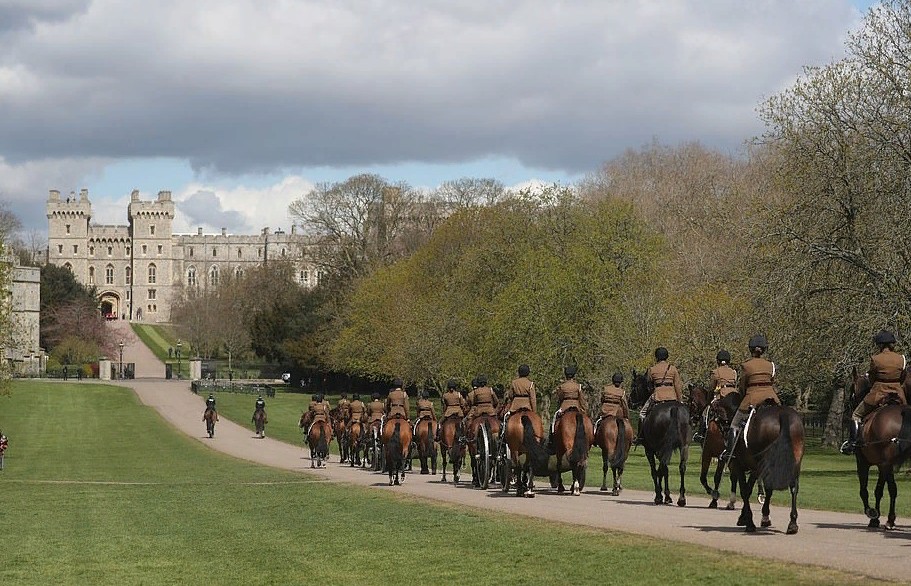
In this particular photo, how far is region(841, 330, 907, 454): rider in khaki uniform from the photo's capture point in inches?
687

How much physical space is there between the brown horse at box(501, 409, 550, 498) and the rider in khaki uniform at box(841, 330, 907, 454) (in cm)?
729

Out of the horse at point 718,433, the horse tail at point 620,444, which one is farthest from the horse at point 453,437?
the horse at point 718,433

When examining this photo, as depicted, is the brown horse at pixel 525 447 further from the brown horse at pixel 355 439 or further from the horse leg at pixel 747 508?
the brown horse at pixel 355 439

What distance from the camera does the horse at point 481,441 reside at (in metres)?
26.2

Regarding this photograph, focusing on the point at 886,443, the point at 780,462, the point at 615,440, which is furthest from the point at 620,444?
the point at 780,462

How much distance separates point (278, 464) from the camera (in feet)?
137

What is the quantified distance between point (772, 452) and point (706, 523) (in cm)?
223

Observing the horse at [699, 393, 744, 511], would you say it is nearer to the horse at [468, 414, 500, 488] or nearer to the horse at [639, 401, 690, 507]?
the horse at [639, 401, 690, 507]

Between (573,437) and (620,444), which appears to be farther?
(620,444)

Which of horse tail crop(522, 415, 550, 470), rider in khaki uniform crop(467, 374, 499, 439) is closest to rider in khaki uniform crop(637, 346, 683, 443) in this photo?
horse tail crop(522, 415, 550, 470)

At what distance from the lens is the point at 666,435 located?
22453mm

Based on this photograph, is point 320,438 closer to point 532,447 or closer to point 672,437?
point 532,447

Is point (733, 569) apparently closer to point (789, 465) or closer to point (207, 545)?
point (789, 465)

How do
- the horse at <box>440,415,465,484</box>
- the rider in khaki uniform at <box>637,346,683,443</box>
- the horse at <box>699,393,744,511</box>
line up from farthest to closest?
the horse at <box>440,415,465,484</box>
the rider in khaki uniform at <box>637,346,683,443</box>
the horse at <box>699,393,744,511</box>
